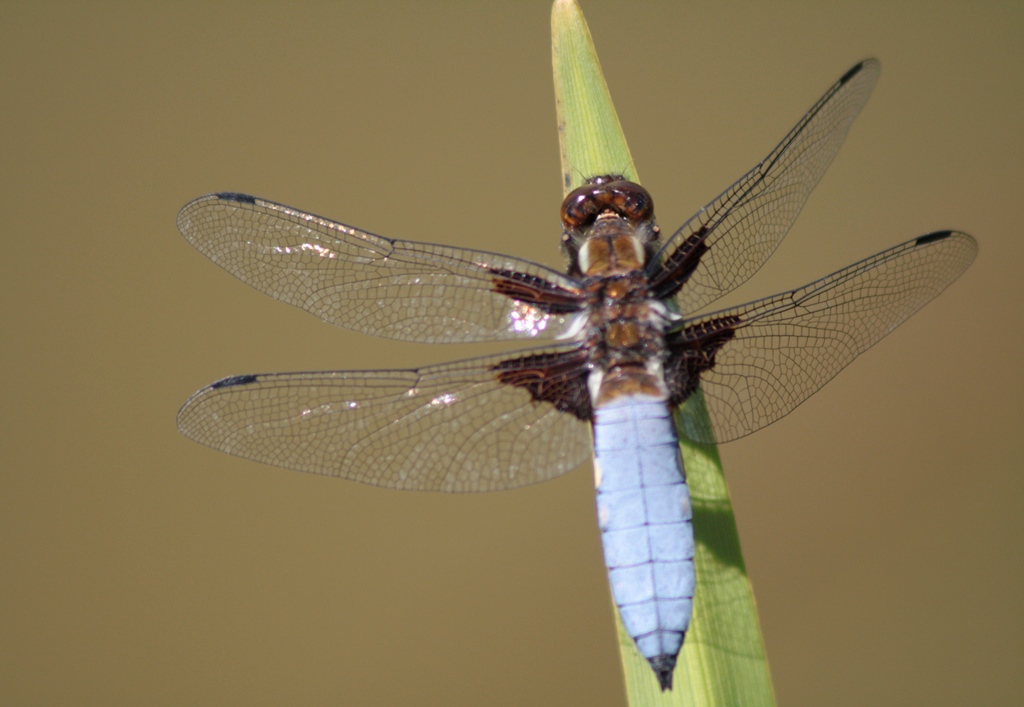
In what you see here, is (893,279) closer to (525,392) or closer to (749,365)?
(749,365)

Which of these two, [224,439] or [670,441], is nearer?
[670,441]

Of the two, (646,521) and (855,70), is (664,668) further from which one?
(855,70)

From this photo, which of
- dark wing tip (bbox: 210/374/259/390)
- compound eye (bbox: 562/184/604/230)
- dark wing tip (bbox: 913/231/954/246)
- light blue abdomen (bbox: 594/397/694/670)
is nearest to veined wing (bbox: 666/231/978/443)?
dark wing tip (bbox: 913/231/954/246)

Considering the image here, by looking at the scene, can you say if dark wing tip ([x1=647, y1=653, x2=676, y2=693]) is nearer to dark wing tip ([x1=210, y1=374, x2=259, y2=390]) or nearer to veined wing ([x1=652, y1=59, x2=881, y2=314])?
veined wing ([x1=652, y1=59, x2=881, y2=314])

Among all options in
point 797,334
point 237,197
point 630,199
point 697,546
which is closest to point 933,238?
point 797,334

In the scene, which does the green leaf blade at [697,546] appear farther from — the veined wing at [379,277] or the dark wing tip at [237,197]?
the dark wing tip at [237,197]

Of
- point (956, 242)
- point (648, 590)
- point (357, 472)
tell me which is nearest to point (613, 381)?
point (648, 590)
